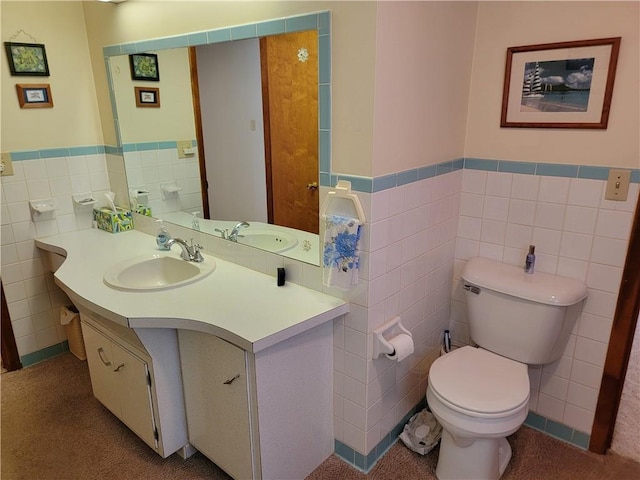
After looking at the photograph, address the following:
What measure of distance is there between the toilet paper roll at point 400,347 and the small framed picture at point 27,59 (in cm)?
224

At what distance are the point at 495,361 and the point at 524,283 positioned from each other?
346 mm

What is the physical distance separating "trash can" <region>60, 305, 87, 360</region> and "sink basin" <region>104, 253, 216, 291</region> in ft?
2.28

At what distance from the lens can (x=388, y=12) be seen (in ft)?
4.67

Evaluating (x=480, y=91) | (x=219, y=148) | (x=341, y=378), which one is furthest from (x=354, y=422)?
(x=480, y=91)

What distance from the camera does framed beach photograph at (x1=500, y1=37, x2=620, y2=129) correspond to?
5.46 feet

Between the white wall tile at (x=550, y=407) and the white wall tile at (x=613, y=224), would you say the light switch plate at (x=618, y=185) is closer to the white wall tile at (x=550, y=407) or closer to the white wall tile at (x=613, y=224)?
the white wall tile at (x=613, y=224)

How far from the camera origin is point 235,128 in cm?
202

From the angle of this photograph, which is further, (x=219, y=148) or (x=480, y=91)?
(x=219, y=148)

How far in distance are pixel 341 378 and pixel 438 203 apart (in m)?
0.85

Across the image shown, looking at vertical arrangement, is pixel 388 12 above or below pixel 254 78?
above

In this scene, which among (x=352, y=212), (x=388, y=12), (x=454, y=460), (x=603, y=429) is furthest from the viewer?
(x=603, y=429)

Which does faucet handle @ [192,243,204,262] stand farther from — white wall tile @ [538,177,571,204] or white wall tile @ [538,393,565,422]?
white wall tile @ [538,393,565,422]

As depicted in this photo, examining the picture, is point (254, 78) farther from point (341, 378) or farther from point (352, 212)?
point (341, 378)

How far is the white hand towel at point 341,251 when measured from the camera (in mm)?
1574
